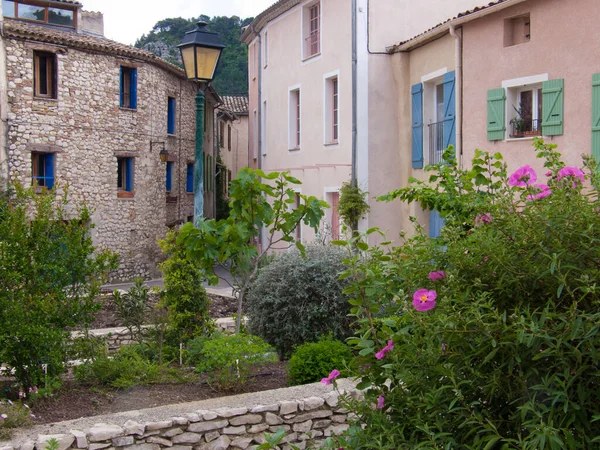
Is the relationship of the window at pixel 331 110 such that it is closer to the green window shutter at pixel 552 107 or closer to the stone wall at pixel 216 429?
the green window shutter at pixel 552 107

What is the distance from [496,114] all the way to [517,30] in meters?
1.50

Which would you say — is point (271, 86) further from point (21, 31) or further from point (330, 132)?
point (21, 31)

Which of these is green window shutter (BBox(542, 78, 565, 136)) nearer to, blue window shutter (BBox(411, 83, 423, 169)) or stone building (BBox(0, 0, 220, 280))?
blue window shutter (BBox(411, 83, 423, 169))

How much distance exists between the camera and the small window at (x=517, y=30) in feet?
39.9

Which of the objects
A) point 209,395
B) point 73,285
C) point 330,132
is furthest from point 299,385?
point 330,132

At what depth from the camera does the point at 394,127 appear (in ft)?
54.0

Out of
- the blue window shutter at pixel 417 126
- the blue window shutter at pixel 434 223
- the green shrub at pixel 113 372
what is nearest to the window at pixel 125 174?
the blue window shutter at pixel 417 126

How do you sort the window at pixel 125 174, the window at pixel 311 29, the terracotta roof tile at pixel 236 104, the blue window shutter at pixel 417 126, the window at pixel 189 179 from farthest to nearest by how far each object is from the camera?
the terracotta roof tile at pixel 236 104 → the window at pixel 189 179 → the window at pixel 125 174 → the window at pixel 311 29 → the blue window shutter at pixel 417 126

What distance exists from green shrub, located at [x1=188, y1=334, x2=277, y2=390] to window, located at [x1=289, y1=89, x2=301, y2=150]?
1385 cm

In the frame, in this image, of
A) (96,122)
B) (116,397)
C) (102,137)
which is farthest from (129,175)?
(116,397)

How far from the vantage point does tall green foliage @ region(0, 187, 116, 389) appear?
20.1 ft

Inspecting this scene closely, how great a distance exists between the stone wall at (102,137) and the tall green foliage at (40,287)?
564 inches

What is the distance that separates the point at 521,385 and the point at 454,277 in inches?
17.6

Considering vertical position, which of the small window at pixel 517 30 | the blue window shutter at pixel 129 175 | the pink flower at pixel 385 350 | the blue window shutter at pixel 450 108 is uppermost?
the small window at pixel 517 30
